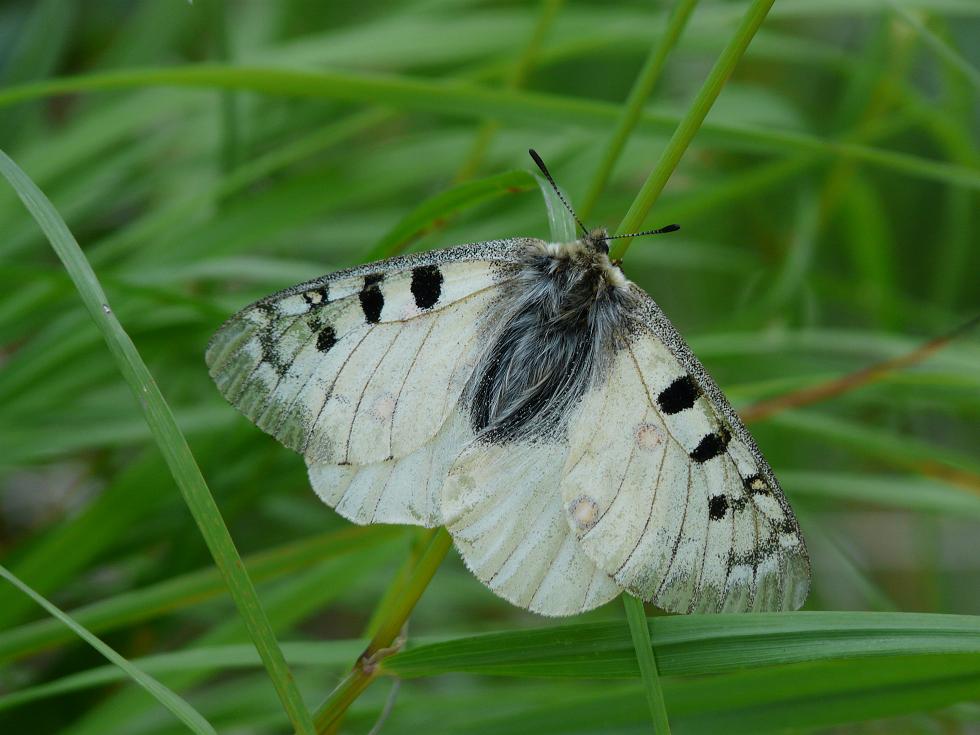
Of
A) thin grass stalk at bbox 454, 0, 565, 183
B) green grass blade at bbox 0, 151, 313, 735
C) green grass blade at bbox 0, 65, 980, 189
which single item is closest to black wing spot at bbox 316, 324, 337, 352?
green grass blade at bbox 0, 151, 313, 735

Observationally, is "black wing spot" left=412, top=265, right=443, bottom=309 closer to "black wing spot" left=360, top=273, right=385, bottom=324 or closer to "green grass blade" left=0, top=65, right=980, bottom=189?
"black wing spot" left=360, top=273, right=385, bottom=324

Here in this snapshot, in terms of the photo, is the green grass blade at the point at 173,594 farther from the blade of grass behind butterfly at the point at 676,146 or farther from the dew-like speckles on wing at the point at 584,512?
the blade of grass behind butterfly at the point at 676,146

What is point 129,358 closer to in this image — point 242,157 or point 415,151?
point 242,157

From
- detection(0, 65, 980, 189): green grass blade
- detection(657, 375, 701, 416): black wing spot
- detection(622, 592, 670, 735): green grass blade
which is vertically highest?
detection(0, 65, 980, 189): green grass blade

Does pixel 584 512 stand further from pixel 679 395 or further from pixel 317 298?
pixel 317 298

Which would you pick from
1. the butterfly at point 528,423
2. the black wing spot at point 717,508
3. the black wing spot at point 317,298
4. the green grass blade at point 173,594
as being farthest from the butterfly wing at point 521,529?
the green grass blade at point 173,594

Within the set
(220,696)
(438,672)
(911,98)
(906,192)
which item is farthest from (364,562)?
(906,192)
